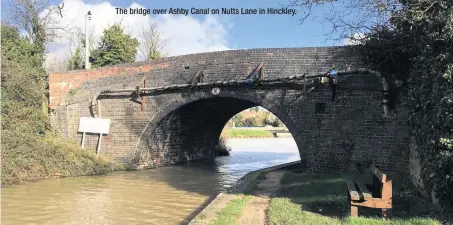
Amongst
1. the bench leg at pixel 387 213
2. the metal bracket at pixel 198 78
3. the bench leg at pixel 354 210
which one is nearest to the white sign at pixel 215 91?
the metal bracket at pixel 198 78

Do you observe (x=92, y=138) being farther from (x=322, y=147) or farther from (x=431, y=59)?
(x=431, y=59)

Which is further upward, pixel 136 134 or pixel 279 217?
pixel 136 134

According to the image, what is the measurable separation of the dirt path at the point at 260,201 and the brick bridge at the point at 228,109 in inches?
63.8

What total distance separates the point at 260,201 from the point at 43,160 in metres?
8.04

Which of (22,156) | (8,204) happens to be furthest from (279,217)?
(22,156)

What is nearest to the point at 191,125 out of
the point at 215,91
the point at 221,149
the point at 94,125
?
the point at 94,125

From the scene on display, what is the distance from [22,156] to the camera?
12461 mm

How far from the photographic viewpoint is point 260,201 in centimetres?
825

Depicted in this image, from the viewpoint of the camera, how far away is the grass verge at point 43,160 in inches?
477

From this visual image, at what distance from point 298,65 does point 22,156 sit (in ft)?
28.0

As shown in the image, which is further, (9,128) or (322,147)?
(9,128)

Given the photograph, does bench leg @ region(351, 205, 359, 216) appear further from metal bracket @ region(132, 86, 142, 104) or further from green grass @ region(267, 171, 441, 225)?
metal bracket @ region(132, 86, 142, 104)

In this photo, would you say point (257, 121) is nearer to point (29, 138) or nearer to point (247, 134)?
point (247, 134)

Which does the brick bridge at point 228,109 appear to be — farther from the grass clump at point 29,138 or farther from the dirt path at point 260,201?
the dirt path at point 260,201
